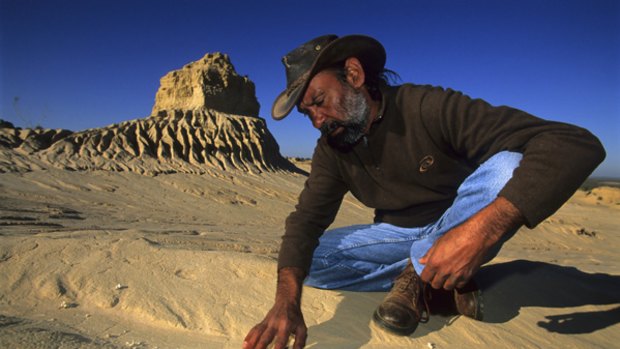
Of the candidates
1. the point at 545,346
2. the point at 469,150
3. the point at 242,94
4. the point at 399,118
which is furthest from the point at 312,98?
the point at 242,94

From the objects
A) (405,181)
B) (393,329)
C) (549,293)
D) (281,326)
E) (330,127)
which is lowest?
(549,293)

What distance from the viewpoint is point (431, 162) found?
1938 mm

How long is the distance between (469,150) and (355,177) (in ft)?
2.16

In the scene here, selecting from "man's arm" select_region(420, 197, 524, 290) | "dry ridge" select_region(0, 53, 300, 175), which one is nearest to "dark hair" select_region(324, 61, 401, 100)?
"man's arm" select_region(420, 197, 524, 290)

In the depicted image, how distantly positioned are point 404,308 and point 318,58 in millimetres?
1298

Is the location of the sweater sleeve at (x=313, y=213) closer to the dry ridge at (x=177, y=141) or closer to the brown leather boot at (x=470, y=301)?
the brown leather boot at (x=470, y=301)

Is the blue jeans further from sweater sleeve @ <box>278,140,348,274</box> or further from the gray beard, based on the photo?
the gray beard

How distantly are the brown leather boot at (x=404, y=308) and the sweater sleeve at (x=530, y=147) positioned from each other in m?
0.69

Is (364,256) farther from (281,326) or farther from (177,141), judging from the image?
(177,141)

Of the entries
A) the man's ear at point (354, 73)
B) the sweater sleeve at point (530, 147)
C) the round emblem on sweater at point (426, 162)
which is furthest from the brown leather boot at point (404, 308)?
the man's ear at point (354, 73)

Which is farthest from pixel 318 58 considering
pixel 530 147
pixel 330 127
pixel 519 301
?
pixel 519 301

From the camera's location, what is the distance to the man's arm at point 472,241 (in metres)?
1.38

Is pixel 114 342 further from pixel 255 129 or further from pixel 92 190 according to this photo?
pixel 255 129

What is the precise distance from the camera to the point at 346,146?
2.11 metres
